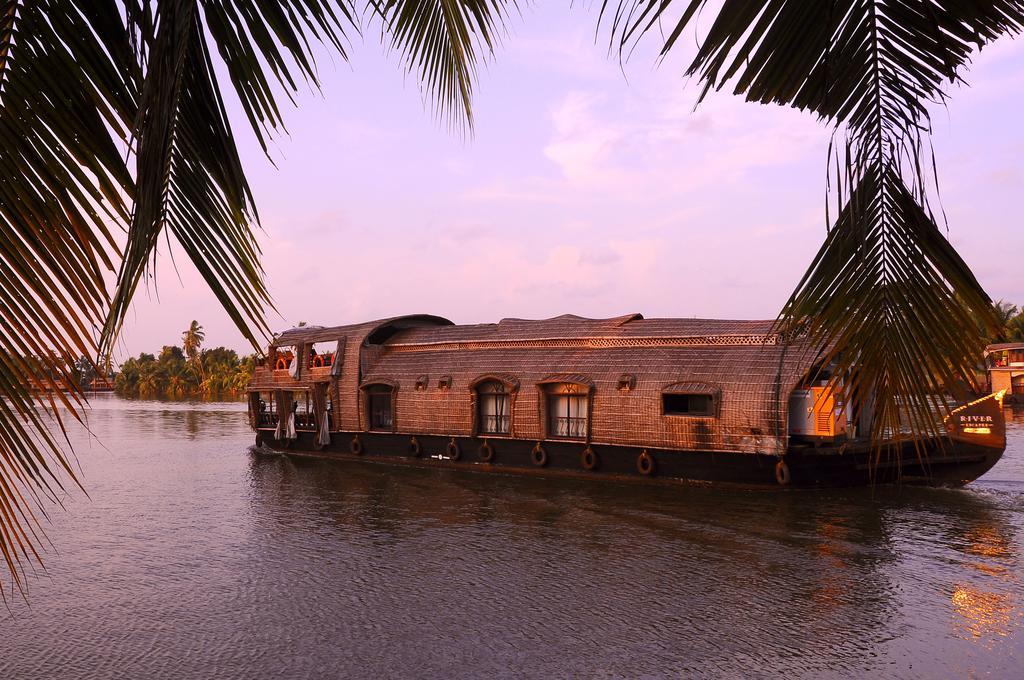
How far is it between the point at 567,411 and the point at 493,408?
5.70 feet

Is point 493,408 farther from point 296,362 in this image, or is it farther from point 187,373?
point 187,373

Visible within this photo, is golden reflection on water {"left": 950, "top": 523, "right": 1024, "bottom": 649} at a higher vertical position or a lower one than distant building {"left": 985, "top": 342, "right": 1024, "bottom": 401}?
lower

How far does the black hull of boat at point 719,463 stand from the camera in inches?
501

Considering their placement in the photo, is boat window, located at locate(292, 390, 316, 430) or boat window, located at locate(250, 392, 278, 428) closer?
boat window, located at locate(292, 390, 316, 430)

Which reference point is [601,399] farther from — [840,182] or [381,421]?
[840,182]

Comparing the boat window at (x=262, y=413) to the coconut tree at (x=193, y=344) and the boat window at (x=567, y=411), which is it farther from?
the coconut tree at (x=193, y=344)

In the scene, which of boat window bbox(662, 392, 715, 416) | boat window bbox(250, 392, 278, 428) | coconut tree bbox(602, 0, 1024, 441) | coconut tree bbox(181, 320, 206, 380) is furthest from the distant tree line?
coconut tree bbox(602, 0, 1024, 441)

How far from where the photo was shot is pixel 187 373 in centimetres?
6191

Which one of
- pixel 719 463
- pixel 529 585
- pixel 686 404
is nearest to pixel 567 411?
pixel 686 404

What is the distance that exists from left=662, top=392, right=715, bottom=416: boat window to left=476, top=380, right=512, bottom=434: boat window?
3.34m

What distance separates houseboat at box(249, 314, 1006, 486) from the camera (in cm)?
1275

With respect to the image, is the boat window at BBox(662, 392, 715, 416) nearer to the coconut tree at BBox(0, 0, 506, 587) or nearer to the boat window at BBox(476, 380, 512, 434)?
the boat window at BBox(476, 380, 512, 434)

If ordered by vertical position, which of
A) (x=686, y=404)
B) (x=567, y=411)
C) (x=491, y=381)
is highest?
(x=491, y=381)

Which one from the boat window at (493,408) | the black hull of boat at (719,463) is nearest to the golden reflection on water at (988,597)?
the black hull of boat at (719,463)
